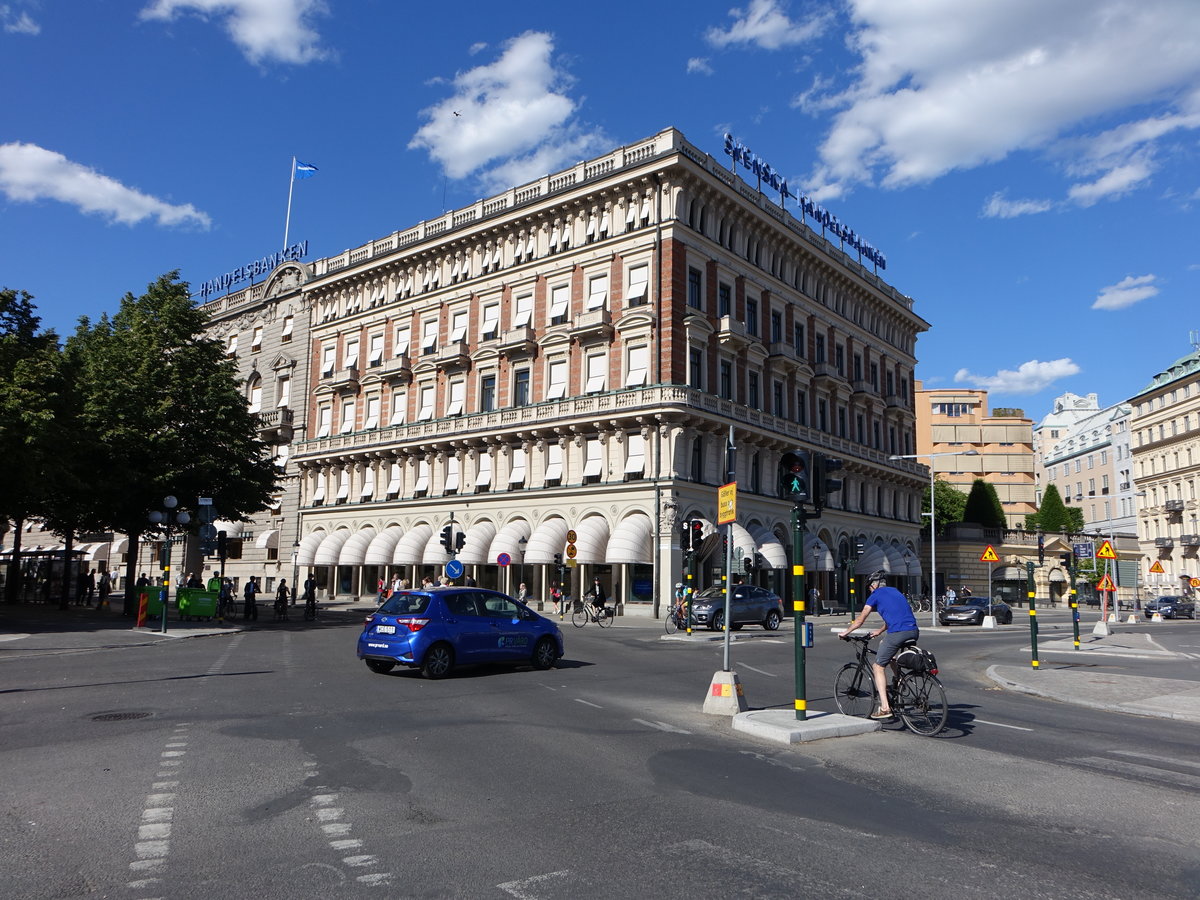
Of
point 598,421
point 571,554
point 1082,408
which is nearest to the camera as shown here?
point 571,554

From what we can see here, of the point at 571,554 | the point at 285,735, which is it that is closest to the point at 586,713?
the point at 285,735

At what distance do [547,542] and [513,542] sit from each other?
239 cm

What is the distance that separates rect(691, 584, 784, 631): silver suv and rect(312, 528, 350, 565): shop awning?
28.8m

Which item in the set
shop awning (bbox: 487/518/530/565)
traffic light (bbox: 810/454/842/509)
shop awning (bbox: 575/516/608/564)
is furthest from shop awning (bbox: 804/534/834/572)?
traffic light (bbox: 810/454/842/509)

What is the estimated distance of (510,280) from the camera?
49.1 meters

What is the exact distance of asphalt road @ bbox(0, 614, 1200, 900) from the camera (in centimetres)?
545

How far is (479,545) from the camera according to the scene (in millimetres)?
46500

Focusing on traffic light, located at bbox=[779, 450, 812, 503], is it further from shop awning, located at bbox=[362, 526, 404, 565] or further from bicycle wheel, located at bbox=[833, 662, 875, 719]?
shop awning, located at bbox=[362, 526, 404, 565]

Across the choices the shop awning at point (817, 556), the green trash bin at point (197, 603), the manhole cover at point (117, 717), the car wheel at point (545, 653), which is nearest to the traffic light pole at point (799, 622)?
the car wheel at point (545, 653)

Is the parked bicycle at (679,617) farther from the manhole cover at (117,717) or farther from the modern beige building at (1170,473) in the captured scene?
the modern beige building at (1170,473)

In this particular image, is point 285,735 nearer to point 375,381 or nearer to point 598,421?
point 598,421

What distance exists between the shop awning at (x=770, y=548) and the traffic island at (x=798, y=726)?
1299 inches

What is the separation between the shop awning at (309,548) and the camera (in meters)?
55.5

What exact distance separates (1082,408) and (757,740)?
471ft
